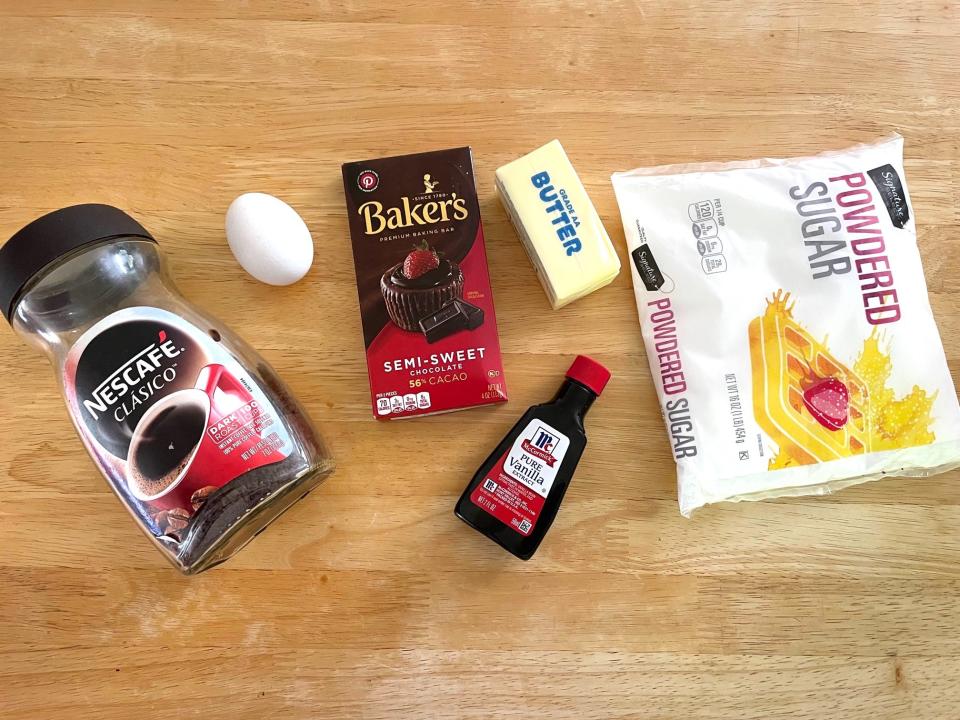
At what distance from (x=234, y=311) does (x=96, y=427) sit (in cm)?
20

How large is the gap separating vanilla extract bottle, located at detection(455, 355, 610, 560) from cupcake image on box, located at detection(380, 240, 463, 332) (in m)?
0.16

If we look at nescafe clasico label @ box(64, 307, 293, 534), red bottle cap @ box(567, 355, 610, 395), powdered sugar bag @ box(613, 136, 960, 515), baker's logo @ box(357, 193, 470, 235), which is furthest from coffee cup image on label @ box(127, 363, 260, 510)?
powdered sugar bag @ box(613, 136, 960, 515)

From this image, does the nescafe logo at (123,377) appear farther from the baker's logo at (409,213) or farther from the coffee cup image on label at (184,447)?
the baker's logo at (409,213)

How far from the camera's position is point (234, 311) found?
29.0 inches

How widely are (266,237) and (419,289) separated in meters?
0.17

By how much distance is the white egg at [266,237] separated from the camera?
67 cm

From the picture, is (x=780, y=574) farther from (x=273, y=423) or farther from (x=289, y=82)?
(x=289, y=82)

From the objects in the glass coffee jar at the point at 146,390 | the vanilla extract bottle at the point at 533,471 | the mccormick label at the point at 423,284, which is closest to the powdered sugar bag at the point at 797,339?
the vanilla extract bottle at the point at 533,471

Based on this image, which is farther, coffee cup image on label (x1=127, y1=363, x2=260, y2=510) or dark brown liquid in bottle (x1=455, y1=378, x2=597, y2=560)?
dark brown liquid in bottle (x1=455, y1=378, x2=597, y2=560)

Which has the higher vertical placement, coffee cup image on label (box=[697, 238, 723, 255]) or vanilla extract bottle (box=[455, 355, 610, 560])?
coffee cup image on label (box=[697, 238, 723, 255])

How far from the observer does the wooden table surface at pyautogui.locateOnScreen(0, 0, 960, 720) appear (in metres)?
0.71

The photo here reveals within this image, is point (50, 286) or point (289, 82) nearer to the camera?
point (50, 286)

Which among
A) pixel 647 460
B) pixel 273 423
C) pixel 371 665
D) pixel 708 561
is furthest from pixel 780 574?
pixel 273 423

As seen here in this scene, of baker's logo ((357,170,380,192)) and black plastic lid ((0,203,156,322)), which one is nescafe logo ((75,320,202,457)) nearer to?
black plastic lid ((0,203,156,322))
